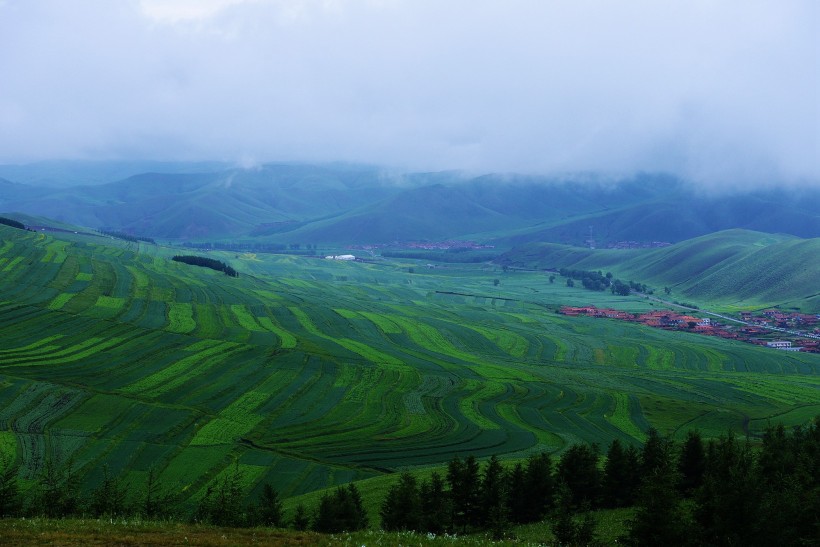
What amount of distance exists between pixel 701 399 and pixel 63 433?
296 ft

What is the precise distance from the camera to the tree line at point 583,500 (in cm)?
3319

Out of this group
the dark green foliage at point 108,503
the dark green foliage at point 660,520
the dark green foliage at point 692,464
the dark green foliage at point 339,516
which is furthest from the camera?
the dark green foliage at point 692,464

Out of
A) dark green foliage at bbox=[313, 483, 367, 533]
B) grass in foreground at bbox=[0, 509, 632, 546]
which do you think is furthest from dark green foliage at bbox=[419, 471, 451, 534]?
grass in foreground at bbox=[0, 509, 632, 546]

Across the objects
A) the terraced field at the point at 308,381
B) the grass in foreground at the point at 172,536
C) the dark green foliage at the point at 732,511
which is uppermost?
the grass in foreground at the point at 172,536

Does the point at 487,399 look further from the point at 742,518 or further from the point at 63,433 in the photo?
the point at 742,518

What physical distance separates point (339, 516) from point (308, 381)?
54814 millimetres

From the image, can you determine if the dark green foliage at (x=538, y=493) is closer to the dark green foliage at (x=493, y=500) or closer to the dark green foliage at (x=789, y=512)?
the dark green foliage at (x=493, y=500)

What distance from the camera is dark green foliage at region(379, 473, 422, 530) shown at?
42969 millimetres

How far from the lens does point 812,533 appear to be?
33.0m

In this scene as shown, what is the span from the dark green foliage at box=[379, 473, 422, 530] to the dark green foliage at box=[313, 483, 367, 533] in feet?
5.87

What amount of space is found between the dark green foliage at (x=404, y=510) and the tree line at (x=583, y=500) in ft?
0.24

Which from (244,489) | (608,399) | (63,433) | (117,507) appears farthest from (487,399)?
(117,507)

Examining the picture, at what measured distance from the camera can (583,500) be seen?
49062 mm

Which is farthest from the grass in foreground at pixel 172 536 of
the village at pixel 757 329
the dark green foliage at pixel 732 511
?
the village at pixel 757 329
